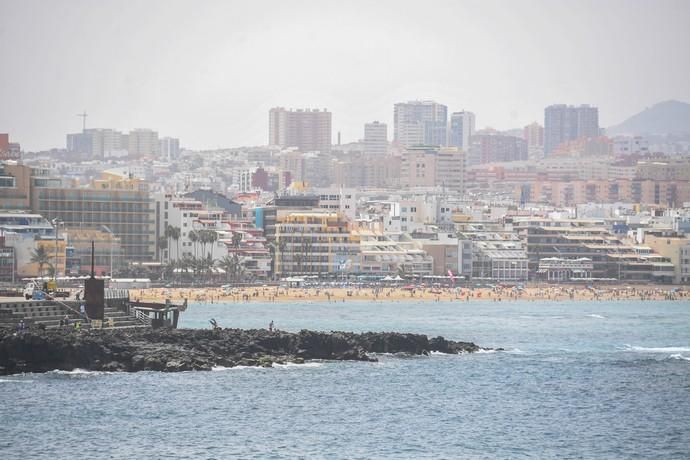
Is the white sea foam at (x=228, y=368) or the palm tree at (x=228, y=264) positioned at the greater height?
the palm tree at (x=228, y=264)

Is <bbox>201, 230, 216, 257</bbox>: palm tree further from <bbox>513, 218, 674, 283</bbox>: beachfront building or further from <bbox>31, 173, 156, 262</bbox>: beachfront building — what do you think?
<bbox>513, 218, 674, 283</bbox>: beachfront building

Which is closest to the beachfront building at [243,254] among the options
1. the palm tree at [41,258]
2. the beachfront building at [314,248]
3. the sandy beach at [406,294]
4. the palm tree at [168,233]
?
the beachfront building at [314,248]

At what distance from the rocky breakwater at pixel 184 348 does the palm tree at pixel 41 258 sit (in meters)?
55.8

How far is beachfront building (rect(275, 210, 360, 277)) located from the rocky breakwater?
80.2m

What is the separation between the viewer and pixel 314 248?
575ft

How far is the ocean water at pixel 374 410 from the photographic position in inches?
2419

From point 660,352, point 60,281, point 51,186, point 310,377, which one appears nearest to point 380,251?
point 51,186

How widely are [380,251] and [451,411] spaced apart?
108m

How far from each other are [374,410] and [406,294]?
88.2m

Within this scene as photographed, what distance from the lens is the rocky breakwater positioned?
241ft

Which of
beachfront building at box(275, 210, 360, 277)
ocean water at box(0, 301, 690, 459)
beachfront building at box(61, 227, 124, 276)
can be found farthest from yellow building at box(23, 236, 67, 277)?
ocean water at box(0, 301, 690, 459)

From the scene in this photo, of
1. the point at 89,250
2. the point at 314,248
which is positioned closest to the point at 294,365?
the point at 89,250

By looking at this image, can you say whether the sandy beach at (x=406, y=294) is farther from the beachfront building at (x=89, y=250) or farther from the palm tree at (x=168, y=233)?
the palm tree at (x=168, y=233)

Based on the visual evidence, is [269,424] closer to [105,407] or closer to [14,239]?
[105,407]
